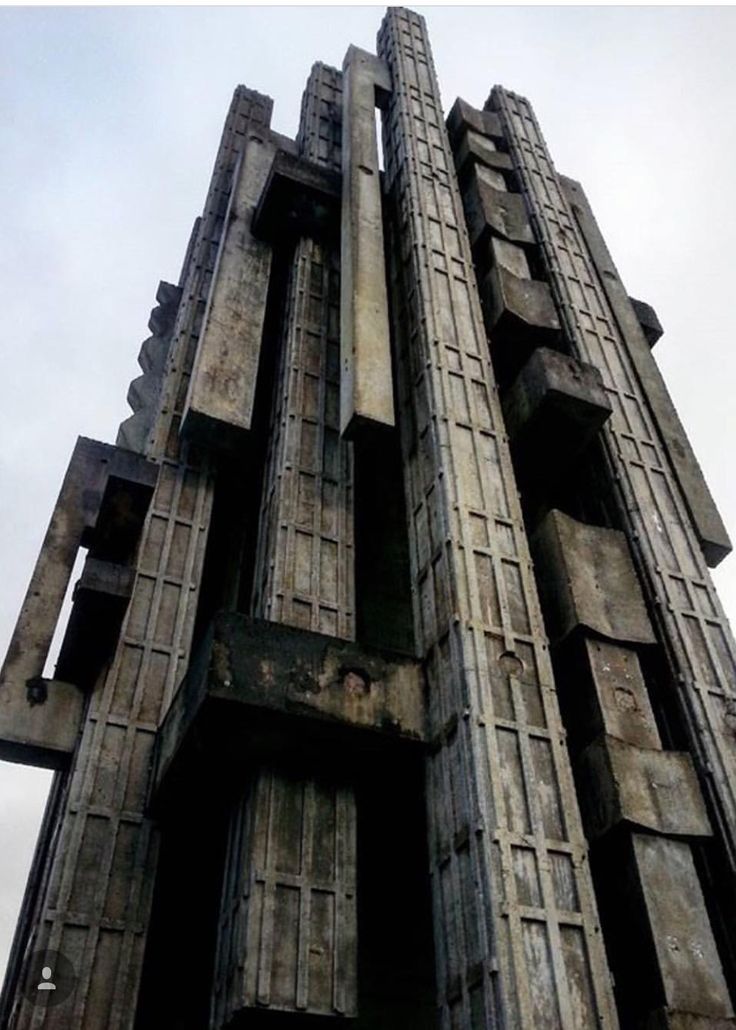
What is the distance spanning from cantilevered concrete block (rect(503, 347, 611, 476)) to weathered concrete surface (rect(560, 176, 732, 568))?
2.02 meters

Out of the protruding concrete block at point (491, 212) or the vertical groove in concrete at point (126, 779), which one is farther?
the protruding concrete block at point (491, 212)

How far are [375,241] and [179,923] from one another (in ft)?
41.2

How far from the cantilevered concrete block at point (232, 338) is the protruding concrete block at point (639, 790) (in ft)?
27.6

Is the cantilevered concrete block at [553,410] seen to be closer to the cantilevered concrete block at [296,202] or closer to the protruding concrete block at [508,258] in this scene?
the protruding concrete block at [508,258]

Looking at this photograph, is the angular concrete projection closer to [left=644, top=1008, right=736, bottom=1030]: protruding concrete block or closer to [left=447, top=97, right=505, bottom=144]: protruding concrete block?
[left=447, top=97, right=505, bottom=144]: protruding concrete block

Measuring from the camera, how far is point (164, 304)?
74.3ft

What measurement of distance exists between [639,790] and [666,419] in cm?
852

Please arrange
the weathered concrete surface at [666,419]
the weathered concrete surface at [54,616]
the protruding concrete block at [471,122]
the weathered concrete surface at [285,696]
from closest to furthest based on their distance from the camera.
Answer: the weathered concrete surface at [285,696] → the weathered concrete surface at [54,616] → the weathered concrete surface at [666,419] → the protruding concrete block at [471,122]

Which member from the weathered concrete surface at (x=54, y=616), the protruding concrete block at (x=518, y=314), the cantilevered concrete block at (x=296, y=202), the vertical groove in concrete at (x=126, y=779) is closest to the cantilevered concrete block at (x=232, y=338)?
the cantilevered concrete block at (x=296, y=202)

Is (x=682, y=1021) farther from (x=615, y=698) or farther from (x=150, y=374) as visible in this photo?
(x=150, y=374)

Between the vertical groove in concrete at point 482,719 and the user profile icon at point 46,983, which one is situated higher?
the vertical groove in concrete at point 482,719

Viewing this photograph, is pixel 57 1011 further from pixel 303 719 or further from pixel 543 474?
pixel 543 474

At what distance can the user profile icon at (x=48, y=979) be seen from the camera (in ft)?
33.9

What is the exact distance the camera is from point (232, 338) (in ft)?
54.6
